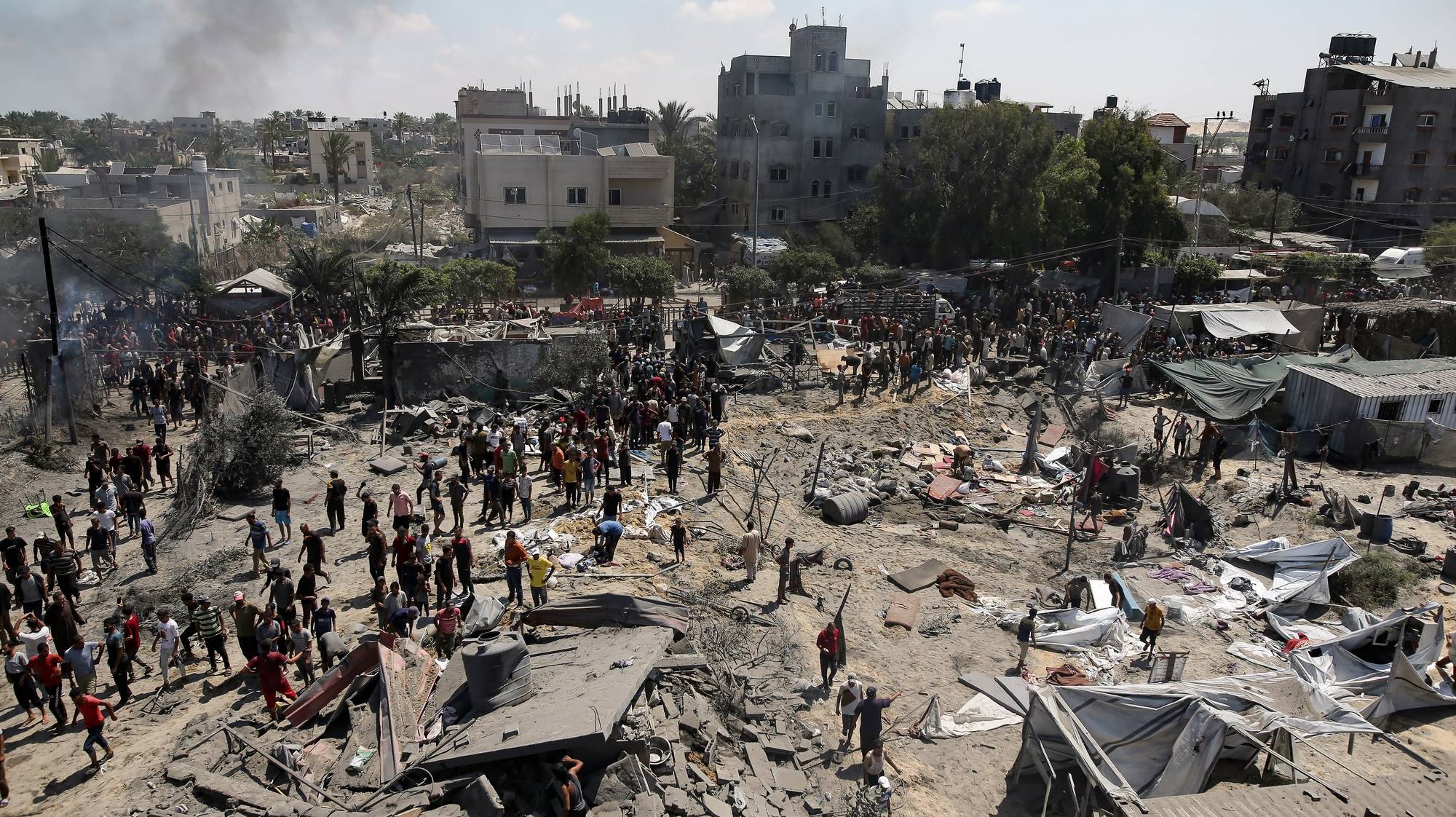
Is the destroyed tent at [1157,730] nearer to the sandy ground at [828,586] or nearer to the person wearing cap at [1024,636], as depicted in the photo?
the sandy ground at [828,586]

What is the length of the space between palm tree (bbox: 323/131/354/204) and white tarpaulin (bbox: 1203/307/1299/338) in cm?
5789

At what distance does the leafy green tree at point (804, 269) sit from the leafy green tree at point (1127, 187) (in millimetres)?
12798

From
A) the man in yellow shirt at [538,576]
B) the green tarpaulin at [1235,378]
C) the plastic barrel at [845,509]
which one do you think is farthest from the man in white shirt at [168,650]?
the green tarpaulin at [1235,378]

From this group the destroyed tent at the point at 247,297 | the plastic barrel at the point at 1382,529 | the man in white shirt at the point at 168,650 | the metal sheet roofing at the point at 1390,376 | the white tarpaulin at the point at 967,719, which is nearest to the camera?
the man in white shirt at the point at 168,650

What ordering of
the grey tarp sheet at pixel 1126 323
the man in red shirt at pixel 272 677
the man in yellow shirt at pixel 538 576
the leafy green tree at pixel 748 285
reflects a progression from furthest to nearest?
the leafy green tree at pixel 748 285 < the grey tarp sheet at pixel 1126 323 < the man in yellow shirt at pixel 538 576 < the man in red shirt at pixel 272 677

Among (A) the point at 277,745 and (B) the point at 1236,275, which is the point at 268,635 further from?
(B) the point at 1236,275

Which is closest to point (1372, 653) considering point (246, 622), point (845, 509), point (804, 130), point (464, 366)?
point (845, 509)

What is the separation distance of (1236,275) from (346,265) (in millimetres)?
32985

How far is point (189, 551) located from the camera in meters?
14.6

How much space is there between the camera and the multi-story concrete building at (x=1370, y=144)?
171ft

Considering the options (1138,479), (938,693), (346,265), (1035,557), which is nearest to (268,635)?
(938,693)

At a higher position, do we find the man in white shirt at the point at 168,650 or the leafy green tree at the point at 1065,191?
the leafy green tree at the point at 1065,191

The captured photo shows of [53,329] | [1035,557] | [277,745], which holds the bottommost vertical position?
[1035,557]

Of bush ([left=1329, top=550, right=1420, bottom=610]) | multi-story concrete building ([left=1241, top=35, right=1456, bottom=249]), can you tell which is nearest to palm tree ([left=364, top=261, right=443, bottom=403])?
bush ([left=1329, top=550, right=1420, bottom=610])
